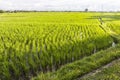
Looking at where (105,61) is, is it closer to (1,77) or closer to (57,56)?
(57,56)

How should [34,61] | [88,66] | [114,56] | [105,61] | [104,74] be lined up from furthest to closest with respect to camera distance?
1. [34,61]
2. [114,56]
3. [105,61]
4. [88,66]
5. [104,74]

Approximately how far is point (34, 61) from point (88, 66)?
3.97m

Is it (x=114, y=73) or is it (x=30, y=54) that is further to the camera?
(x=30, y=54)

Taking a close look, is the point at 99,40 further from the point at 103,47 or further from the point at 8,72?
the point at 8,72

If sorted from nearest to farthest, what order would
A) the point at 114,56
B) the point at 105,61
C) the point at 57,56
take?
1. the point at 105,61
2. the point at 114,56
3. the point at 57,56

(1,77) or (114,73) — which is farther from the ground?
(114,73)

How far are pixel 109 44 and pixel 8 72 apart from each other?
11.1 meters

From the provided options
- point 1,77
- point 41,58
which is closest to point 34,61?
point 41,58

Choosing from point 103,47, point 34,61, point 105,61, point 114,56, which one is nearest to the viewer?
point 105,61

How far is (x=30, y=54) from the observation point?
49.7ft

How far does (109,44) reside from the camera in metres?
20.6

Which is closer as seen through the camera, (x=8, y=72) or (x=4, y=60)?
(x=8, y=72)

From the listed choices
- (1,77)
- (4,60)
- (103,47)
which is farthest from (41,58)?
(103,47)

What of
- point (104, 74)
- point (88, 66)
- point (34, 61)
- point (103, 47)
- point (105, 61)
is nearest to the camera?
point (104, 74)
